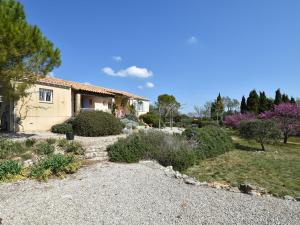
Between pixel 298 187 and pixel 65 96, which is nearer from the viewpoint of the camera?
pixel 298 187

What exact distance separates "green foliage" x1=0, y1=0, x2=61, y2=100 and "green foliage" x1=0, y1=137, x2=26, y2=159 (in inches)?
166

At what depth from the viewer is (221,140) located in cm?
1875

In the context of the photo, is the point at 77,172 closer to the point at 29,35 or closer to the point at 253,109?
the point at 29,35

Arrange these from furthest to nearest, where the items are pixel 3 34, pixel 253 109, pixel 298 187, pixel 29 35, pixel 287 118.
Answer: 1. pixel 253 109
2. pixel 287 118
3. pixel 29 35
4. pixel 3 34
5. pixel 298 187

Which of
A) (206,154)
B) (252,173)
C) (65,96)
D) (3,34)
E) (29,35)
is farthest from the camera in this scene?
(65,96)

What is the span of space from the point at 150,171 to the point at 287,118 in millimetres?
19688

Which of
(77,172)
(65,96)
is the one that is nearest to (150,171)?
(77,172)

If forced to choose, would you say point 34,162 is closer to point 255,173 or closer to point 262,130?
point 255,173

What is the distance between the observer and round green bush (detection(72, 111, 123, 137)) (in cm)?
1741

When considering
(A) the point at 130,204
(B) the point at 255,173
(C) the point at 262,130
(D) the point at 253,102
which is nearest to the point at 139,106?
(C) the point at 262,130

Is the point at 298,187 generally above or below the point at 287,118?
below

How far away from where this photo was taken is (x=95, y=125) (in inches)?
687

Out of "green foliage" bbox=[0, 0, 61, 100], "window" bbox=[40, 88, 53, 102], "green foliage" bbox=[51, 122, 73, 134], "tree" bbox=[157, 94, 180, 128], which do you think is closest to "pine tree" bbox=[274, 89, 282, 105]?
"tree" bbox=[157, 94, 180, 128]

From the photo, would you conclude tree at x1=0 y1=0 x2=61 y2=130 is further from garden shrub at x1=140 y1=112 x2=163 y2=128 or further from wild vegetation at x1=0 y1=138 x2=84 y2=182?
garden shrub at x1=140 y1=112 x2=163 y2=128
